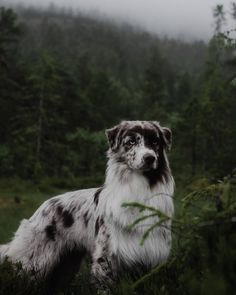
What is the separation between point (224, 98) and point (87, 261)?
127 ft

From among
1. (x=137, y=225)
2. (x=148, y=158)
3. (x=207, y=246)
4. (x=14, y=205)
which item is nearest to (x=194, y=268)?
(x=207, y=246)

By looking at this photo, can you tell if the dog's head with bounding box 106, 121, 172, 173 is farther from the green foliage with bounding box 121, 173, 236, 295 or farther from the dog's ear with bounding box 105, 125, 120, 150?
the green foliage with bounding box 121, 173, 236, 295

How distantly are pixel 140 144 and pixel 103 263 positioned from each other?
123 cm

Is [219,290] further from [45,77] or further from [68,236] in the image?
[45,77]

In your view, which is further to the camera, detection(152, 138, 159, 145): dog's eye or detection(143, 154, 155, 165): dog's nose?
detection(152, 138, 159, 145): dog's eye

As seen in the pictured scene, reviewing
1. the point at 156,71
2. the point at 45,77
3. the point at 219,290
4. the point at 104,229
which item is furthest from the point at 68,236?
the point at 156,71

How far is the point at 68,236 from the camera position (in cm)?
536

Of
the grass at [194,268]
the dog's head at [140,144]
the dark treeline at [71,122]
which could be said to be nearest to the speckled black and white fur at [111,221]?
the dog's head at [140,144]

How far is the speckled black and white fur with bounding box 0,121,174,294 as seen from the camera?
15.4ft

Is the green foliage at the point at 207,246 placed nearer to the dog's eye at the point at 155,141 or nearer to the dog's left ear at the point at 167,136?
the dog's eye at the point at 155,141

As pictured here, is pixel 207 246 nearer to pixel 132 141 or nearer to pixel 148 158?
pixel 148 158

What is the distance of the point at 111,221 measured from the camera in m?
4.82

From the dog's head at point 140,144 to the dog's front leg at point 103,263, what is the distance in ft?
2.43

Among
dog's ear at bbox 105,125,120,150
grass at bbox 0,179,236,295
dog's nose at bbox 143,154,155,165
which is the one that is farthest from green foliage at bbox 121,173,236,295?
dog's ear at bbox 105,125,120,150
